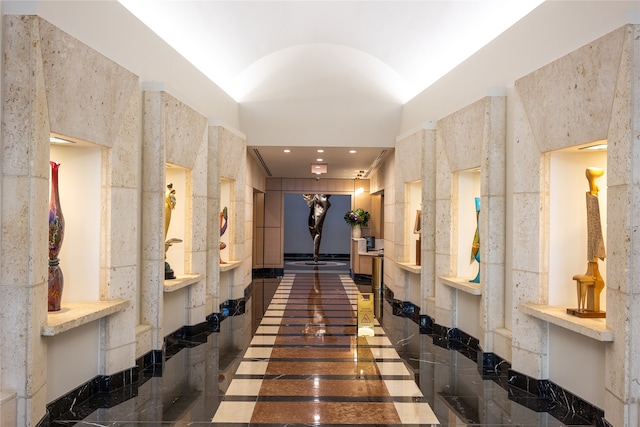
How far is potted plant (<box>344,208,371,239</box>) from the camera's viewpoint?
50.1ft

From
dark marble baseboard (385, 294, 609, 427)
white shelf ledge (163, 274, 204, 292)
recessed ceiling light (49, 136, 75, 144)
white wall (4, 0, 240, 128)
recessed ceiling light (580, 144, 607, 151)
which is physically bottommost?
dark marble baseboard (385, 294, 609, 427)

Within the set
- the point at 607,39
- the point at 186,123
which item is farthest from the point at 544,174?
the point at 186,123

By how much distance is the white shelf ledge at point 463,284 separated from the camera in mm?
6119

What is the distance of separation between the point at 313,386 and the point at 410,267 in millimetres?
4122

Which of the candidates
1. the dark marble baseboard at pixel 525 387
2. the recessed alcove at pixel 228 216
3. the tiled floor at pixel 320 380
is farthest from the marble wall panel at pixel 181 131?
the dark marble baseboard at pixel 525 387

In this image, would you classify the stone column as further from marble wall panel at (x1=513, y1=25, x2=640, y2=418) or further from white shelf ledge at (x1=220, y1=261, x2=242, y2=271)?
white shelf ledge at (x1=220, y1=261, x2=242, y2=271)

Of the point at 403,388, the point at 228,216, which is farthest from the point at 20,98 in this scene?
the point at 228,216

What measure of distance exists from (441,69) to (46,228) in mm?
6166

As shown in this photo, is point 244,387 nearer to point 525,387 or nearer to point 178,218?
point 525,387

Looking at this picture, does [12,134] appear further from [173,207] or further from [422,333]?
[422,333]

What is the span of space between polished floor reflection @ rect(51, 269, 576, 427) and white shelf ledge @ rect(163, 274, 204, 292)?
79 cm

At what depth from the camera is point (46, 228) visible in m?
3.89

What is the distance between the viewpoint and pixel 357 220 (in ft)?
50.2

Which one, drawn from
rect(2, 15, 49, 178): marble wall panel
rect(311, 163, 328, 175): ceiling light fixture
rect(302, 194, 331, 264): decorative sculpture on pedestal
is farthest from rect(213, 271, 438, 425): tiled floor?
rect(302, 194, 331, 264): decorative sculpture on pedestal
